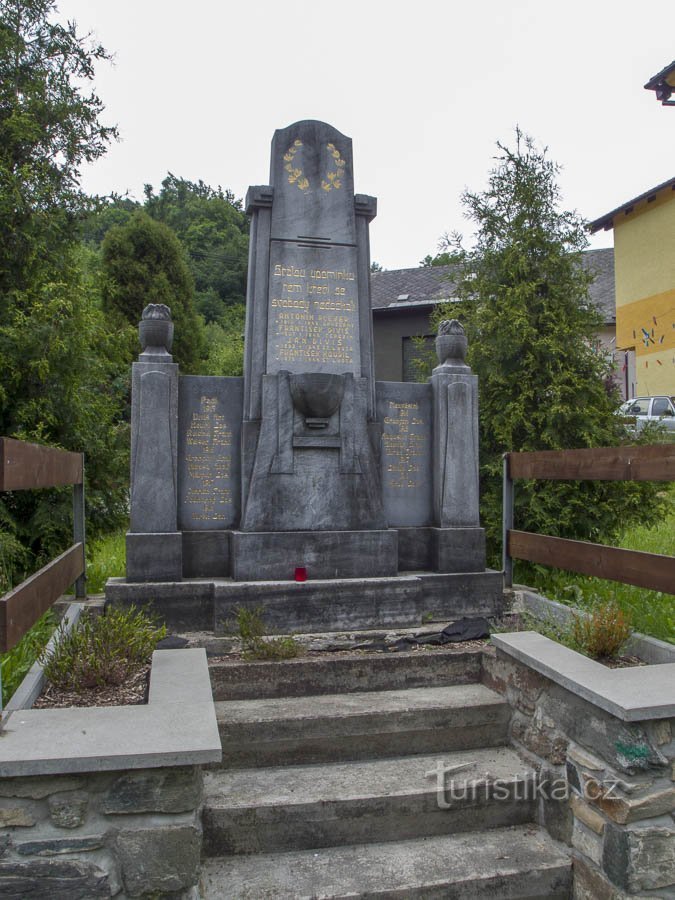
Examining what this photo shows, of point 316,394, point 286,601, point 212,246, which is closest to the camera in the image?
point 286,601

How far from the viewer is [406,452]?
6.14 metres

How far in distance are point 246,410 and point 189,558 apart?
1.17m

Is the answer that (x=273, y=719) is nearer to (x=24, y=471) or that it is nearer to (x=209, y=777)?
(x=209, y=777)

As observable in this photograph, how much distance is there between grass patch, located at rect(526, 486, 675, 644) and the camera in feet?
14.6

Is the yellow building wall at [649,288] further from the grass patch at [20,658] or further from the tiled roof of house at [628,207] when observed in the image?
the grass patch at [20,658]

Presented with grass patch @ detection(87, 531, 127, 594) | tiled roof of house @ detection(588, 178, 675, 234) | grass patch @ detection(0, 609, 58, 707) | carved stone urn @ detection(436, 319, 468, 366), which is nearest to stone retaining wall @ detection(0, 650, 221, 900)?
grass patch @ detection(0, 609, 58, 707)

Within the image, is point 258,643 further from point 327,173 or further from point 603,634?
point 327,173

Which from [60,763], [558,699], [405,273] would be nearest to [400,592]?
[558,699]

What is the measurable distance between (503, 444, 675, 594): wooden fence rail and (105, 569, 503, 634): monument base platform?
86 cm

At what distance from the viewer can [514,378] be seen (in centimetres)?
711

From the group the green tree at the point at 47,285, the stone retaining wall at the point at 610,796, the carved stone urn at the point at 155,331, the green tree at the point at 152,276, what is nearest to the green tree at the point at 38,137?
the green tree at the point at 47,285

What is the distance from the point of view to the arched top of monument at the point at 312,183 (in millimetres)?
5918

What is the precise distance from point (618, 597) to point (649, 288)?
11.6 m

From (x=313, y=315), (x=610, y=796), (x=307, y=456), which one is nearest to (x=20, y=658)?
(x=307, y=456)
